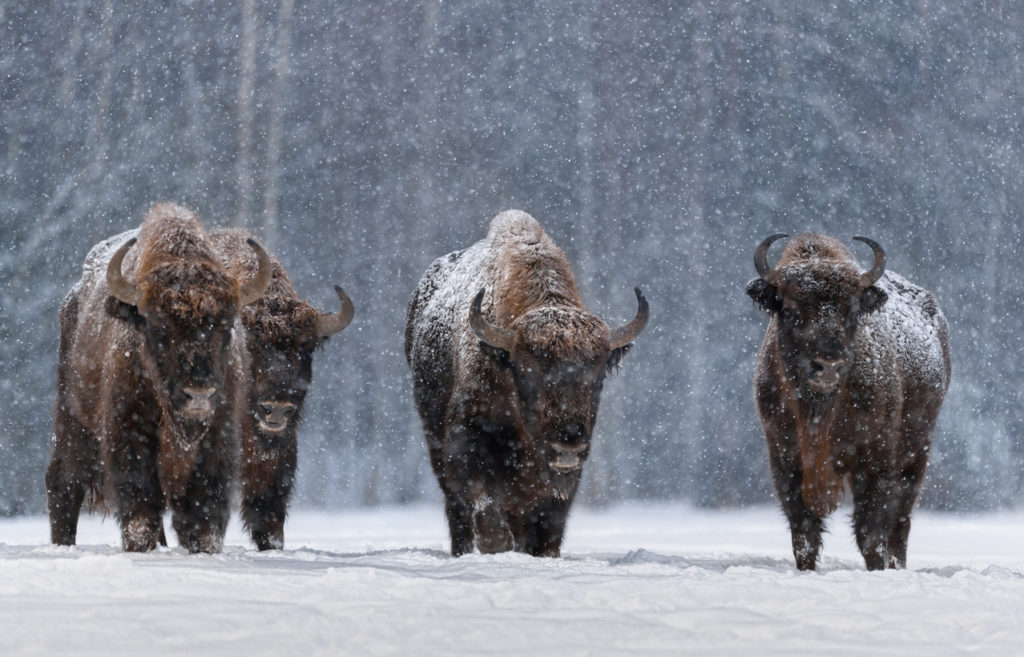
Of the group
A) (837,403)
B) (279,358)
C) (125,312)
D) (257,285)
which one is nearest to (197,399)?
(125,312)

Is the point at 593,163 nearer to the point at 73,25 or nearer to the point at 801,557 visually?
the point at 73,25

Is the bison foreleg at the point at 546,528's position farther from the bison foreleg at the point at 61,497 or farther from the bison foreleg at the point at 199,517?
the bison foreleg at the point at 61,497

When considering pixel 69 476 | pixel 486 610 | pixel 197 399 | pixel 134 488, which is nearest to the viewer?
pixel 486 610

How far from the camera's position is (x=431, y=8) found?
71.7ft

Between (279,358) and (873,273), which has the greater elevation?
(873,273)

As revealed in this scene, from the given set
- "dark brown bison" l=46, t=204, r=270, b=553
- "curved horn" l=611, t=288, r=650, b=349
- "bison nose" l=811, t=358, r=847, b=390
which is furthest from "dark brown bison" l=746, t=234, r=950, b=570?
"dark brown bison" l=46, t=204, r=270, b=553

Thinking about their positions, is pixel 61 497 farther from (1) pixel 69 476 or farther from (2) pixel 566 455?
(2) pixel 566 455

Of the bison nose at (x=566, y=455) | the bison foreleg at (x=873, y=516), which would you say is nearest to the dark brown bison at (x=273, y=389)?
the bison nose at (x=566, y=455)

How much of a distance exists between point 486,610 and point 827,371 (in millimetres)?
3126

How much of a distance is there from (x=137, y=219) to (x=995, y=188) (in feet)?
41.3

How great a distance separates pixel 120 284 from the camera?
21.4 feet

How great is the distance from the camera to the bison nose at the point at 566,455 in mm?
6508

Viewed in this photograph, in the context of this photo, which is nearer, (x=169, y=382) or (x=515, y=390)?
(x=169, y=382)

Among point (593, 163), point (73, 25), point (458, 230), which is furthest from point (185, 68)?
point (593, 163)
